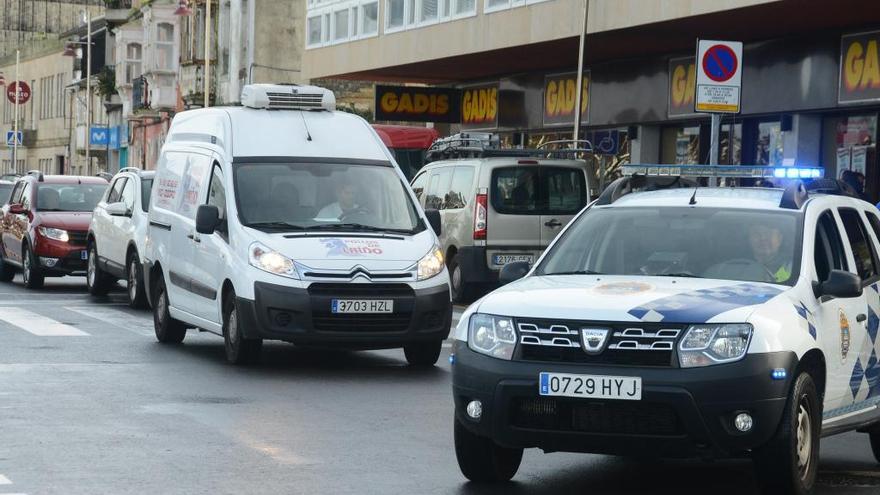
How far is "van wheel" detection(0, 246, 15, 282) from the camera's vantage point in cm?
2856

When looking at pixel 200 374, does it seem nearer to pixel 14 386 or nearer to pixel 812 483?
pixel 14 386

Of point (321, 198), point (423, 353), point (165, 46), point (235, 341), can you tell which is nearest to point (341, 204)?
point (321, 198)

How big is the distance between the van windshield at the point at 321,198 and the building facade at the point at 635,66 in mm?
9665

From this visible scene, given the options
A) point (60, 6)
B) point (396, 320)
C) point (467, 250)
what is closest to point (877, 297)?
point (396, 320)

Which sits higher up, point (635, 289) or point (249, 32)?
point (249, 32)

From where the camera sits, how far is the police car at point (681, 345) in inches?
314

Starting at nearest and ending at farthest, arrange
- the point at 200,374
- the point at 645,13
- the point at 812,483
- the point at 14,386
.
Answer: the point at 812,483, the point at 14,386, the point at 200,374, the point at 645,13

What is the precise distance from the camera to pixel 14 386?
12.9 meters

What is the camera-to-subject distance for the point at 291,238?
14.6 meters

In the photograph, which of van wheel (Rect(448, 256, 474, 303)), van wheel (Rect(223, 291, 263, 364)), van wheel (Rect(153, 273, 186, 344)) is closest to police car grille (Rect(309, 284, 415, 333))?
van wheel (Rect(223, 291, 263, 364))

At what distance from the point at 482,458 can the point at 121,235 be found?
14.7 meters

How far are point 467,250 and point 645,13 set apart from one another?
5.96 m

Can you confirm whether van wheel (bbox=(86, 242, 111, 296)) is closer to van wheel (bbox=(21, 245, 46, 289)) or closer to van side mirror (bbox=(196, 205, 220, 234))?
van wheel (bbox=(21, 245, 46, 289))

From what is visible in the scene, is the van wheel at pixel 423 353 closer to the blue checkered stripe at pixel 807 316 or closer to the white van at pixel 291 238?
the white van at pixel 291 238
